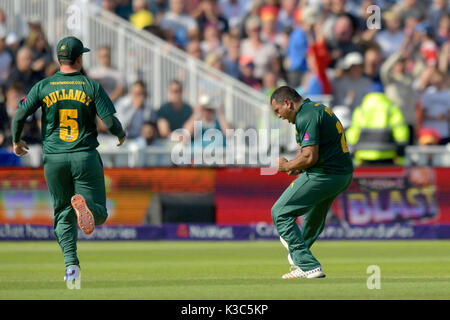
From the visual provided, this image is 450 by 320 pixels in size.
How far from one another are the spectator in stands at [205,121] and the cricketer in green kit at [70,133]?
7887mm

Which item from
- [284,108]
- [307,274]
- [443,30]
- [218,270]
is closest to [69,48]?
[284,108]

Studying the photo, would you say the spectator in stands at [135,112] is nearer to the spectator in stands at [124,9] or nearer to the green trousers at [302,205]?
the spectator in stands at [124,9]

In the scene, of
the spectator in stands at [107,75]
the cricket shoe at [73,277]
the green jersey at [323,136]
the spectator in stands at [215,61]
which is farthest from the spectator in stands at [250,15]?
the cricket shoe at [73,277]

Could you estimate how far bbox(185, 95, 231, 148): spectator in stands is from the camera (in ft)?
60.8

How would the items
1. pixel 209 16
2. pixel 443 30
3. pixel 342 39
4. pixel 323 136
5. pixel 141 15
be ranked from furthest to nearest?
pixel 443 30 < pixel 209 16 < pixel 141 15 < pixel 342 39 < pixel 323 136

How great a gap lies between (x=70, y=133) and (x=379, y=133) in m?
8.67

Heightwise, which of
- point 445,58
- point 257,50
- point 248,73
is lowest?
point 248,73

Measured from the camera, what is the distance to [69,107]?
10289mm

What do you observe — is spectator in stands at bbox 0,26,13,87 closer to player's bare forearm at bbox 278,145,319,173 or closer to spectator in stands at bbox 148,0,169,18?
spectator in stands at bbox 148,0,169,18

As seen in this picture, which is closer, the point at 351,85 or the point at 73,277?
the point at 73,277

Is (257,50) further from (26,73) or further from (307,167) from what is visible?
(307,167)

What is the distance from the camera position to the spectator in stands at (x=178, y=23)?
71.5ft

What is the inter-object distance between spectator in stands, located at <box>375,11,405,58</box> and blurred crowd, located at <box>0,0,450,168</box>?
2 centimetres

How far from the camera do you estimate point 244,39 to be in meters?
21.7
